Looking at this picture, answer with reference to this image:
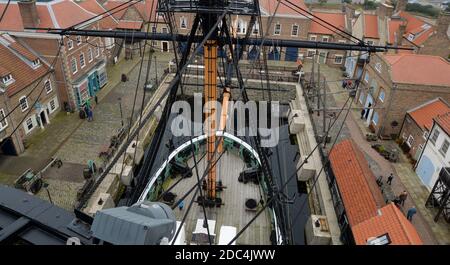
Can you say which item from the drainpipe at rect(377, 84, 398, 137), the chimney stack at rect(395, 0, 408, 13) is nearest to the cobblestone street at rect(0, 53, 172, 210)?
the drainpipe at rect(377, 84, 398, 137)

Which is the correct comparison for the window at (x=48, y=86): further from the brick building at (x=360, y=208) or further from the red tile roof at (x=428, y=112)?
the red tile roof at (x=428, y=112)

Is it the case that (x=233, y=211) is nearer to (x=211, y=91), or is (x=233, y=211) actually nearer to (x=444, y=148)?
(x=211, y=91)

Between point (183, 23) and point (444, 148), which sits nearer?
point (444, 148)

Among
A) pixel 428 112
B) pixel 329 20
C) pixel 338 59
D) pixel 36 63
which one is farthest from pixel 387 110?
pixel 36 63

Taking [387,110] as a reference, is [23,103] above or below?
above

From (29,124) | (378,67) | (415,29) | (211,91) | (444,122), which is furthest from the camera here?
(415,29)

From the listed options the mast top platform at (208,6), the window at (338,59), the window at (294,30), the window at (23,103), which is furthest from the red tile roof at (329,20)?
the window at (23,103)
